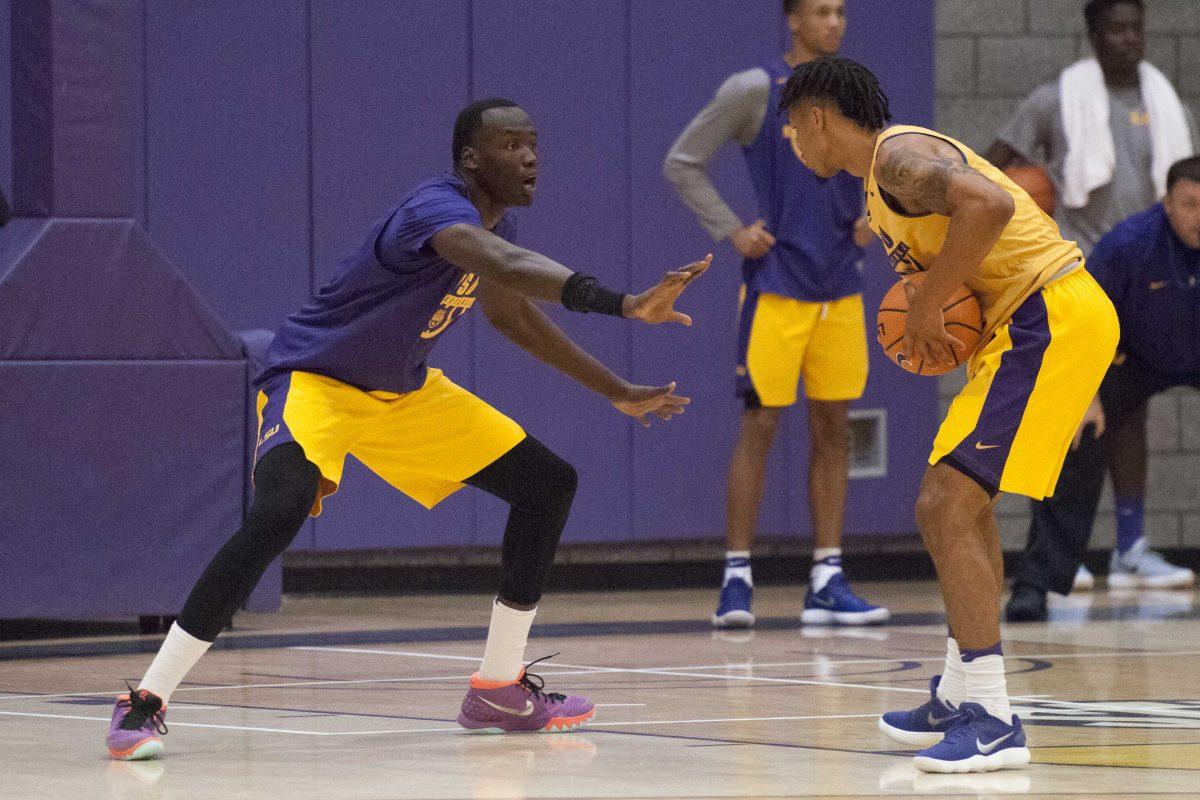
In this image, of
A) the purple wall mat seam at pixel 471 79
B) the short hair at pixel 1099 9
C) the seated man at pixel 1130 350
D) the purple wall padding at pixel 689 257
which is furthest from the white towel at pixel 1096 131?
the purple wall mat seam at pixel 471 79

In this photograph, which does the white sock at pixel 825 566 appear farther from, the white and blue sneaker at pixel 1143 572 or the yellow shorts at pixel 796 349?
the white and blue sneaker at pixel 1143 572

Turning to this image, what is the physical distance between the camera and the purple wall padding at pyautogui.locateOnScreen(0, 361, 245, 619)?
6.72m

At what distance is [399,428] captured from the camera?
4.83m

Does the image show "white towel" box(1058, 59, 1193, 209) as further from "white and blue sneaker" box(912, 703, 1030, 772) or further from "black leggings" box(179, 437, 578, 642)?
"white and blue sneaker" box(912, 703, 1030, 772)

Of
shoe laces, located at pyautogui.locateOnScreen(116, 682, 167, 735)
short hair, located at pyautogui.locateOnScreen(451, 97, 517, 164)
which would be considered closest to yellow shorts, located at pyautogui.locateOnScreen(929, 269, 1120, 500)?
short hair, located at pyautogui.locateOnScreen(451, 97, 517, 164)

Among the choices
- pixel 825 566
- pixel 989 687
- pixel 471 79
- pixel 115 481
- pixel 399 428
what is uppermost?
pixel 471 79

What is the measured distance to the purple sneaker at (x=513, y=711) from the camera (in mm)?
4746

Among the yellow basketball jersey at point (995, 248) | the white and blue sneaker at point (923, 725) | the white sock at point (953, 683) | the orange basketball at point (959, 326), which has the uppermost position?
the yellow basketball jersey at point (995, 248)

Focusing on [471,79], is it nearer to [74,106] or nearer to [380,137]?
[380,137]

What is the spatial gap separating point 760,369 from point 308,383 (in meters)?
3.08

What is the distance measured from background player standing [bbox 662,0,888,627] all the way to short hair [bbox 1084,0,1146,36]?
1952mm

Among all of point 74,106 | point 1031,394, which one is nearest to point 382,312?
point 1031,394

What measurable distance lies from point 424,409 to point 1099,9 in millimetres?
5153

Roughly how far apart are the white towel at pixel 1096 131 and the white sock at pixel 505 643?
4.88 meters
